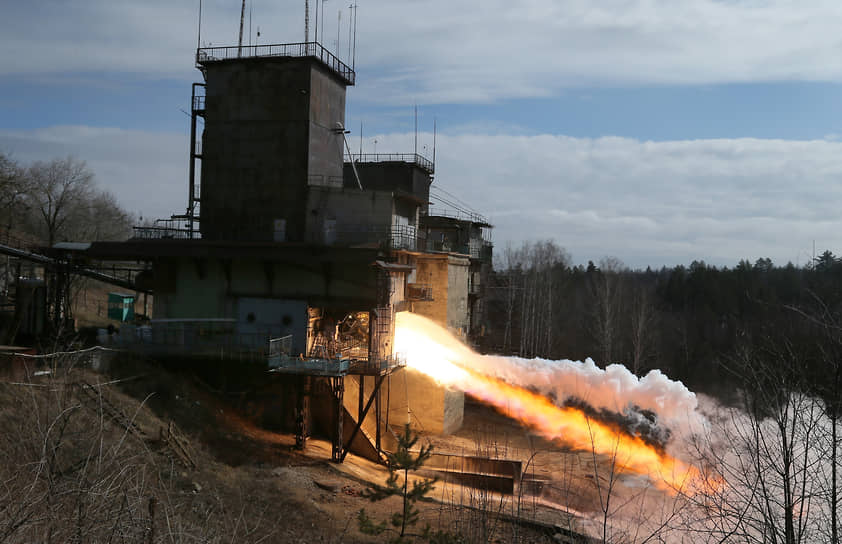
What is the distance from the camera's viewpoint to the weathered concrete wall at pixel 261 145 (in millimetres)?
33531

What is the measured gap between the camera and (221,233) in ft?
113

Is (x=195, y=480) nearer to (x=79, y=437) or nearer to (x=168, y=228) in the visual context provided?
(x=79, y=437)

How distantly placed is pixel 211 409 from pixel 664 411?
2193 centimetres

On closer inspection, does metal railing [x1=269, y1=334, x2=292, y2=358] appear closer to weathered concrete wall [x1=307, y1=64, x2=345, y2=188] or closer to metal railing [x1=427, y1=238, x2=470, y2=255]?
weathered concrete wall [x1=307, y1=64, x2=345, y2=188]

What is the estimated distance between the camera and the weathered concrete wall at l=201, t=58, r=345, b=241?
33.5 m

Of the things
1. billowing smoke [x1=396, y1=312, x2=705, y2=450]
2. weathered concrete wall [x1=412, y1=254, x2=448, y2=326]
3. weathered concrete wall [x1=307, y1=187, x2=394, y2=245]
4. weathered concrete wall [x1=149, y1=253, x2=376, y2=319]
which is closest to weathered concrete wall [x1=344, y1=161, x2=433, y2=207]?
weathered concrete wall [x1=412, y1=254, x2=448, y2=326]

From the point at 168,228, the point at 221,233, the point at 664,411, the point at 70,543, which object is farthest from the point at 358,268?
the point at 70,543

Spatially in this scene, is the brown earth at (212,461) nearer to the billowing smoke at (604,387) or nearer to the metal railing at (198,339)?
the metal railing at (198,339)

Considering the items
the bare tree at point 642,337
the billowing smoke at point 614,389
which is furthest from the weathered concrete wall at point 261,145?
the bare tree at point 642,337

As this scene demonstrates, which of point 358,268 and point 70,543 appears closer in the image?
point 70,543

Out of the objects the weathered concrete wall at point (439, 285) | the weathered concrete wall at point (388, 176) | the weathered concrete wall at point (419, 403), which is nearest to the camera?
the weathered concrete wall at point (419, 403)

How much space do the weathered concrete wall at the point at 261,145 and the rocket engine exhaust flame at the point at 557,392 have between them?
10136mm

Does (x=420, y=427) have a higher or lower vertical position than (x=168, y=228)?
lower

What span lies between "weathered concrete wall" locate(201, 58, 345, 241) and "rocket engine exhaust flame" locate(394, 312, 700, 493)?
10136 millimetres
